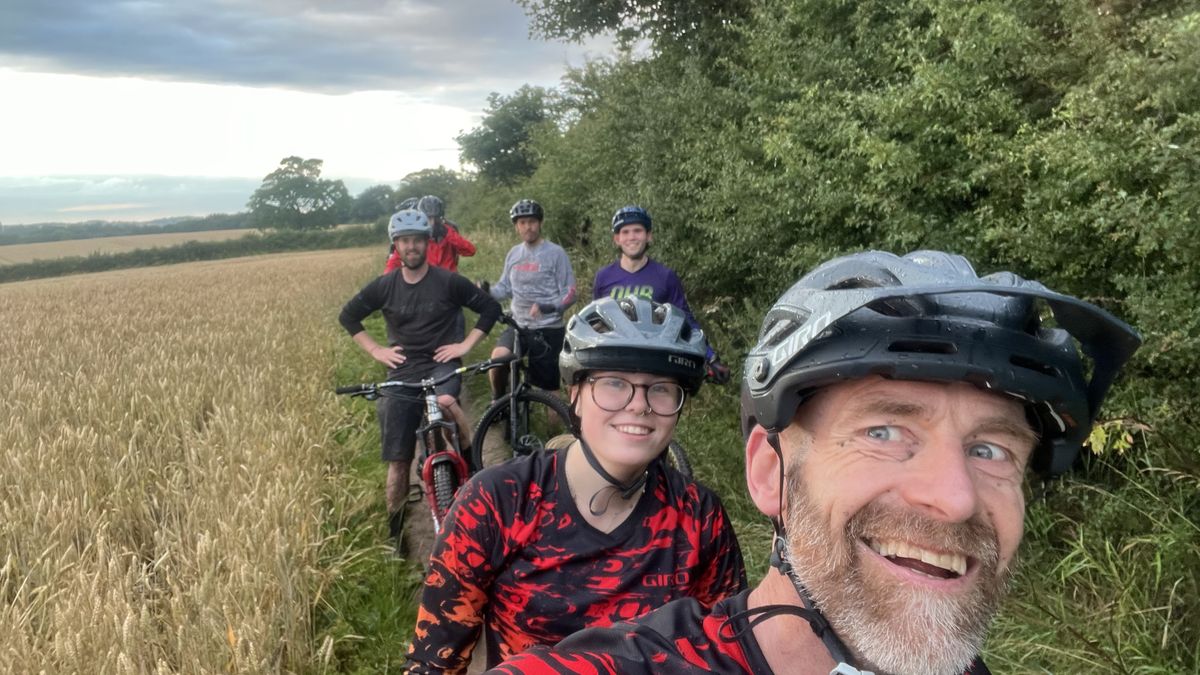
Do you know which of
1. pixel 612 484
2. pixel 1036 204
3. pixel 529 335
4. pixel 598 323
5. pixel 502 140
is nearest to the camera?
pixel 612 484

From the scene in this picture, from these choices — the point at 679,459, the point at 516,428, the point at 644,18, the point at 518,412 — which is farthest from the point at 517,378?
the point at 644,18

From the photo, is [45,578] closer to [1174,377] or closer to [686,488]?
[686,488]

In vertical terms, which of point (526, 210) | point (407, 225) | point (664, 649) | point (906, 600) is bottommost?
point (664, 649)

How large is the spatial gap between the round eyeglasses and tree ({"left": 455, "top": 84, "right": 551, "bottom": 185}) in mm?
35758

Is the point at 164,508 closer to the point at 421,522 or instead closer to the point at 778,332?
the point at 421,522

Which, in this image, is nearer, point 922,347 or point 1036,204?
point 922,347

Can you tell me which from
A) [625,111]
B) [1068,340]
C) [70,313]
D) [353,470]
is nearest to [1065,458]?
[1068,340]

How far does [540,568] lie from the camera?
93.8 inches

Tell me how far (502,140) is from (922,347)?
4006 centimetres

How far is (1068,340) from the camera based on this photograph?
1.36 m

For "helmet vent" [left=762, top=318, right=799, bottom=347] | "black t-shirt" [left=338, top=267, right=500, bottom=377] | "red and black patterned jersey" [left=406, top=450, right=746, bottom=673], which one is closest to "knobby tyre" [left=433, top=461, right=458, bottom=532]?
"black t-shirt" [left=338, top=267, right=500, bottom=377]

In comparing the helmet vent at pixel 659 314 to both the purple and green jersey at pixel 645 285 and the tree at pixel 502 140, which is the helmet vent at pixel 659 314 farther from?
the tree at pixel 502 140

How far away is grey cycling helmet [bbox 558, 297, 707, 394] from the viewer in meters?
2.95

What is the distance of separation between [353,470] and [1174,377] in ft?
17.9
